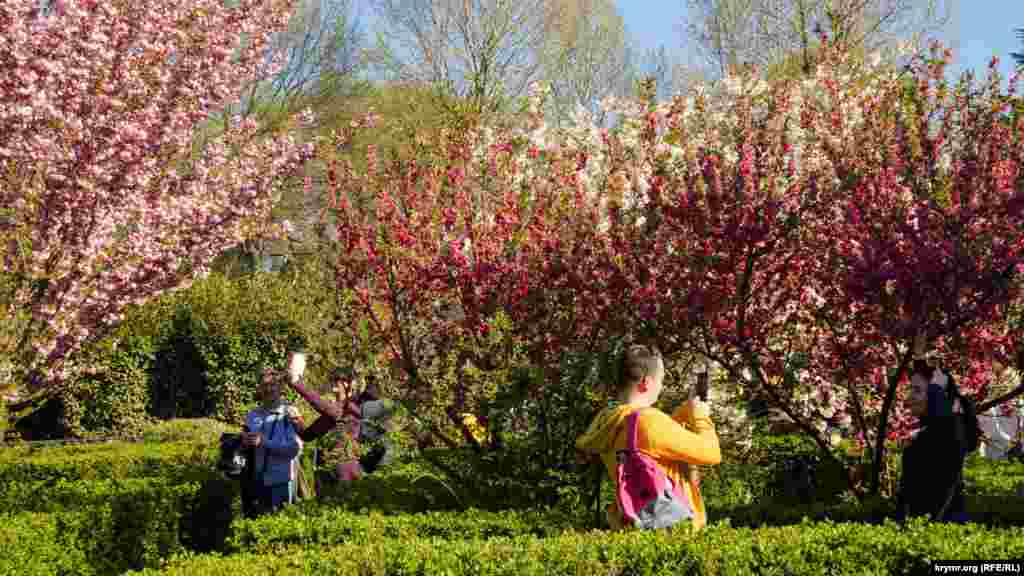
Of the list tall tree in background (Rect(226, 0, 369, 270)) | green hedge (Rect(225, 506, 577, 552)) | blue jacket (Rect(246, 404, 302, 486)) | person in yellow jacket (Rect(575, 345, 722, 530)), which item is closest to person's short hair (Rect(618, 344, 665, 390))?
person in yellow jacket (Rect(575, 345, 722, 530))

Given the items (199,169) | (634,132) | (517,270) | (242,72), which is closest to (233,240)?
(199,169)

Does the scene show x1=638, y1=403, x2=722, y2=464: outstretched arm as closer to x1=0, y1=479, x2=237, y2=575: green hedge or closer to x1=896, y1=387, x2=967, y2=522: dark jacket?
x1=896, y1=387, x2=967, y2=522: dark jacket

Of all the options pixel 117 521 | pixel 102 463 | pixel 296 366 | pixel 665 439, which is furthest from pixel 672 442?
pixel 102 463

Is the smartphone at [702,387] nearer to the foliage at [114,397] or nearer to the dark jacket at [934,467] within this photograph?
the dark jacket at [934,467]

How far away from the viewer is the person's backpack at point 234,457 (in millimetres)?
8000

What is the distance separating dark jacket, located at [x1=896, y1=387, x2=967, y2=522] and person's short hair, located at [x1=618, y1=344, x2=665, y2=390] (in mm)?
2159

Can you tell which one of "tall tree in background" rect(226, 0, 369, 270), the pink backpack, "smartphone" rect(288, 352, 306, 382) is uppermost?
"tall tree in background" rect(226, 0, 369, 270)

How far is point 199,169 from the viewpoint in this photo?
9594mm

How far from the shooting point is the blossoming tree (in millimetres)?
8008

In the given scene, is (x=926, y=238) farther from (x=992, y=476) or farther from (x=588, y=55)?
(x=588, y=55)

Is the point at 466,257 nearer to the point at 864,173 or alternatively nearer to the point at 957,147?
the point at 864,173

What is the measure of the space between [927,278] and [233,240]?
6.17 metres

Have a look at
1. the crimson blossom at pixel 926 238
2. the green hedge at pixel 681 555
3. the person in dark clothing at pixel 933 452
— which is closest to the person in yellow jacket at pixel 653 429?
the green hedge at pixel 681 555

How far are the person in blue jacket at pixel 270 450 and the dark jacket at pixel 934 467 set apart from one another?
4.47 m
